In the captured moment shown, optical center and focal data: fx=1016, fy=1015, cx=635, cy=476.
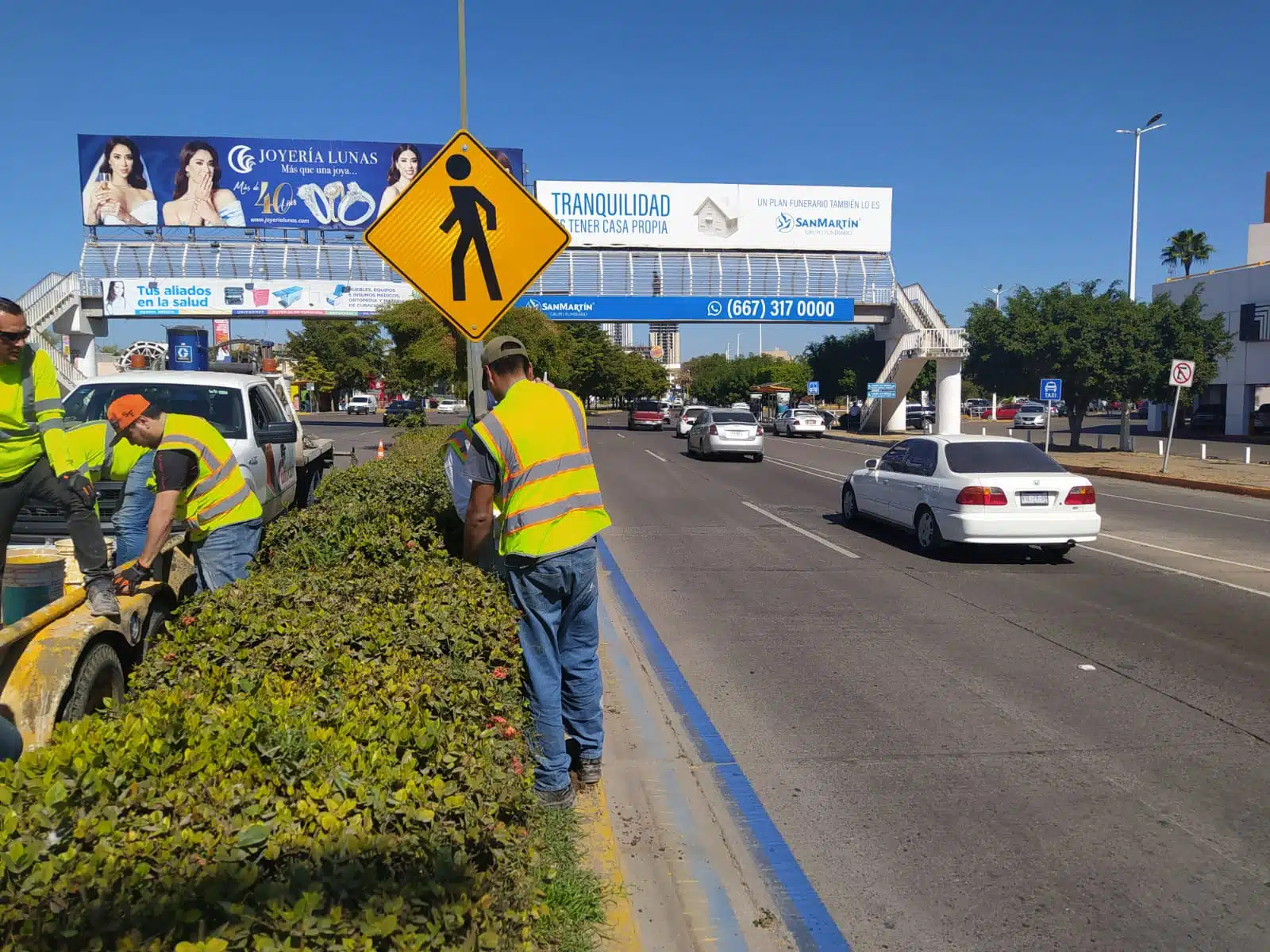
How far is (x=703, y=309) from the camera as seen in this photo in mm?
45594

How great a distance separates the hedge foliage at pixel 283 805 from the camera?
6.71 ft

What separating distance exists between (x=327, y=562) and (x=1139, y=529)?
42.6 feet

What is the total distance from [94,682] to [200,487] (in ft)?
4.43

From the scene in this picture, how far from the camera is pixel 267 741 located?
273cm

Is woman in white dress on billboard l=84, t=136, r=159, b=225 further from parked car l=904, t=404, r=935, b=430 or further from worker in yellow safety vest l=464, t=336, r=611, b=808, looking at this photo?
worker in yellow safety vest l=464, t=336, r=611, b=808

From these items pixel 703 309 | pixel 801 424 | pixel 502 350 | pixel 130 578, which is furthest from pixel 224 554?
pixel 801 424

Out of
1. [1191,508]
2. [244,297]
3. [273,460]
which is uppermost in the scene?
[244,297]

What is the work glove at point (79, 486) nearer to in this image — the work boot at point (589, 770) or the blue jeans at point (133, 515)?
the blue jeans at point (133, 515)

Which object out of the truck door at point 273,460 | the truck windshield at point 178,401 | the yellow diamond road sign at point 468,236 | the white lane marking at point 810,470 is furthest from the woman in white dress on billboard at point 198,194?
the yellow diamond road sign at point 468,236

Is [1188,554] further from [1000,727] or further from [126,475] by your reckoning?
[126,475]

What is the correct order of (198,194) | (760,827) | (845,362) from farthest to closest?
(845,362)
(198,194)
(760,827)

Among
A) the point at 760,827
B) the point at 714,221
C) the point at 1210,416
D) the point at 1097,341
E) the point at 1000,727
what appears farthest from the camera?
the point at 714,221

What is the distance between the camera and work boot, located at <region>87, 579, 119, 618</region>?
441 cm

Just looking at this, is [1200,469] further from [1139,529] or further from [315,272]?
[315,272]
